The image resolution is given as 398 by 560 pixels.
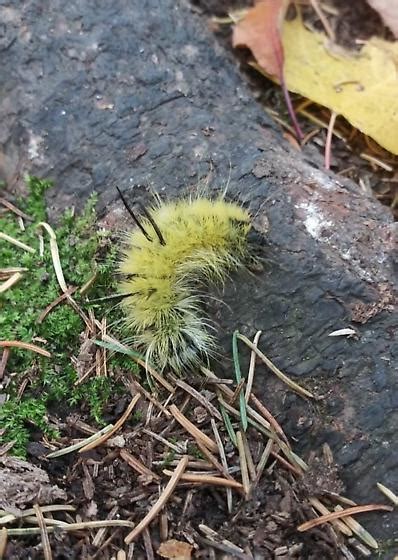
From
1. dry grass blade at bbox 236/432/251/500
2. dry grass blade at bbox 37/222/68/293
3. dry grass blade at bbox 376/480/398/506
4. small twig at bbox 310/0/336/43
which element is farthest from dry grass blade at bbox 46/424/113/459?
small twig at bbox 310/0/336/43

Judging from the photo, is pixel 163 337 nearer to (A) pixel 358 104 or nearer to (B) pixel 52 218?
(B) pixel 52 218

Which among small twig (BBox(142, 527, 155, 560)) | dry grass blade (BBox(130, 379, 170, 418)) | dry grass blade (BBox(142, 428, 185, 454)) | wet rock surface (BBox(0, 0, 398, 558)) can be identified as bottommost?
small twig (BBox(142, 527, 155, 560))

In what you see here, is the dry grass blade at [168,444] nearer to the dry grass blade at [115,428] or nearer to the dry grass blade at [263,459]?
the dry grass blade at [115,428]

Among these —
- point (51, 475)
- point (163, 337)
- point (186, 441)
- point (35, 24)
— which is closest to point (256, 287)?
point (163, 337)

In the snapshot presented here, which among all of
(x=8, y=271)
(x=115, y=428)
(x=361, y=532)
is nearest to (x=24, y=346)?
(x=8, y=271)

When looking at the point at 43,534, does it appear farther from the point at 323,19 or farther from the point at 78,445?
the point at 323,19

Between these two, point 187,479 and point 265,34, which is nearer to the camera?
point 187,479

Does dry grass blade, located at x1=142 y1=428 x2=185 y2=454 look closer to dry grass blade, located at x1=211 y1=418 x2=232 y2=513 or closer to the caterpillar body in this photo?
dry grass blade, located at x1=211 y1=418 x2=232 y2=513
